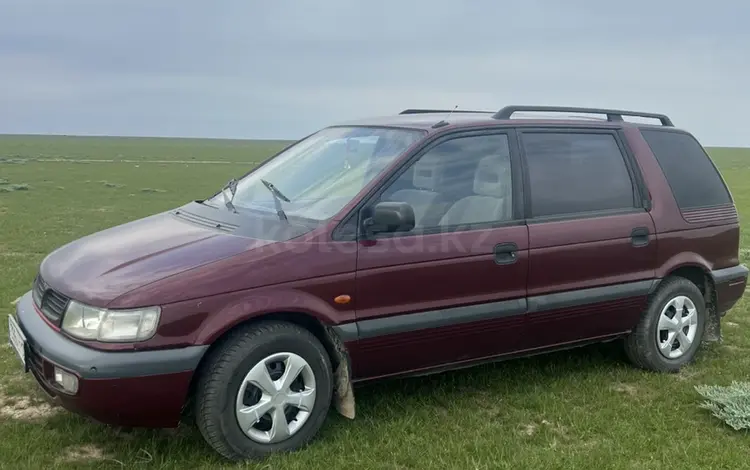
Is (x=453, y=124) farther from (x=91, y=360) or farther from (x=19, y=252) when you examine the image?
(x=19, y=252)

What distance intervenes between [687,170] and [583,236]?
1.30 metres

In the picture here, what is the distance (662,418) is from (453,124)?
86.6 inches

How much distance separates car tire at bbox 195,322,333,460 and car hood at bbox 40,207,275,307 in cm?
44

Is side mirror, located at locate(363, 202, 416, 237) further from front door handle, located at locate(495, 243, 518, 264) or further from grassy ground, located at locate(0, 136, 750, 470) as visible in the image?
grassy ground, located at locate(0, 136, 750, 470)

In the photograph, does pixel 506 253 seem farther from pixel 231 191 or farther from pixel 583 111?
pixel 231 191

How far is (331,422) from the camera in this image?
4.28m

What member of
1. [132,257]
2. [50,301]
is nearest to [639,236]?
[132,257]

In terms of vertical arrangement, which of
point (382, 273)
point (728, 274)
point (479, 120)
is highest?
point (479, 120)

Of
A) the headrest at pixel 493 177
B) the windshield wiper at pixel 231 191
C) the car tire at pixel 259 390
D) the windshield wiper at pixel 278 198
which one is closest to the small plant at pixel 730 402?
the headrest at pixel 493 177

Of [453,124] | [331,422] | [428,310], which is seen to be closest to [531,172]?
[453,124]

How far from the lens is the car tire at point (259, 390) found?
360 centimetres

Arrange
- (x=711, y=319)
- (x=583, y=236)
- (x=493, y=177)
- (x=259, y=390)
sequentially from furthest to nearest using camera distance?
(x=711, y=319) → (x=583, y=236) → (x=493, y=177) → (x=259, y=390)

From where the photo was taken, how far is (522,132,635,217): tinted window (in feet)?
15.3

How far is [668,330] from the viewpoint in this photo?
5.28 m
